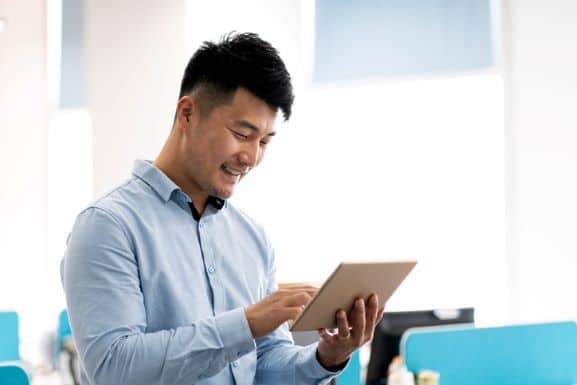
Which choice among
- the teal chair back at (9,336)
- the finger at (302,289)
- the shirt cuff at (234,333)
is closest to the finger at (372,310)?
the finger at (302,289)

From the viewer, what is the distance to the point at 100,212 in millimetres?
1502

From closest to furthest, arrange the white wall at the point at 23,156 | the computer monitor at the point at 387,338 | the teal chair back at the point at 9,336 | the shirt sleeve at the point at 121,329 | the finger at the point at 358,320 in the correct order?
the shirt sleeve at the point at 121,329 < the finger at the point at 358,320 < the computer monitor at the point at 387,338 < the teal chair back at the point at 9,336 < the white wall at the point at 23,156

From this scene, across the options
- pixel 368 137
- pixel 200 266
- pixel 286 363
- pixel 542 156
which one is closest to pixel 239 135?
pixel 200 266

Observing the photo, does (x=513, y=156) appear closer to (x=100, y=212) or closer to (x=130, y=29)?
(x=130, y=29)

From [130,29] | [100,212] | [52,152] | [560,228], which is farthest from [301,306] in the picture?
[52,152]

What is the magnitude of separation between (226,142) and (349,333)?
0.43m

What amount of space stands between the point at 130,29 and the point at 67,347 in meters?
1.85

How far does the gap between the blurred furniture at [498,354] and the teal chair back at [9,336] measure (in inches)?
75.4

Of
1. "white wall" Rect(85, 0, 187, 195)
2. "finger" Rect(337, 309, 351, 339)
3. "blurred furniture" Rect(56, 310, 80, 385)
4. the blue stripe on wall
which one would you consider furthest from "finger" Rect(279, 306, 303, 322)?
"white wall" Rect(85, 0, 187, 195)

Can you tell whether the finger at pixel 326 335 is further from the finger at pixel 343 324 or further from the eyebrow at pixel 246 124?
the eyebrow at pixel 246 124

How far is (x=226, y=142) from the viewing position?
1.59 meters

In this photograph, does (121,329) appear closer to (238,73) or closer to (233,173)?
(233,173)

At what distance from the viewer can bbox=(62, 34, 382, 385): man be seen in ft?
4.75

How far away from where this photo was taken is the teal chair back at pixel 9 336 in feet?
12.2
